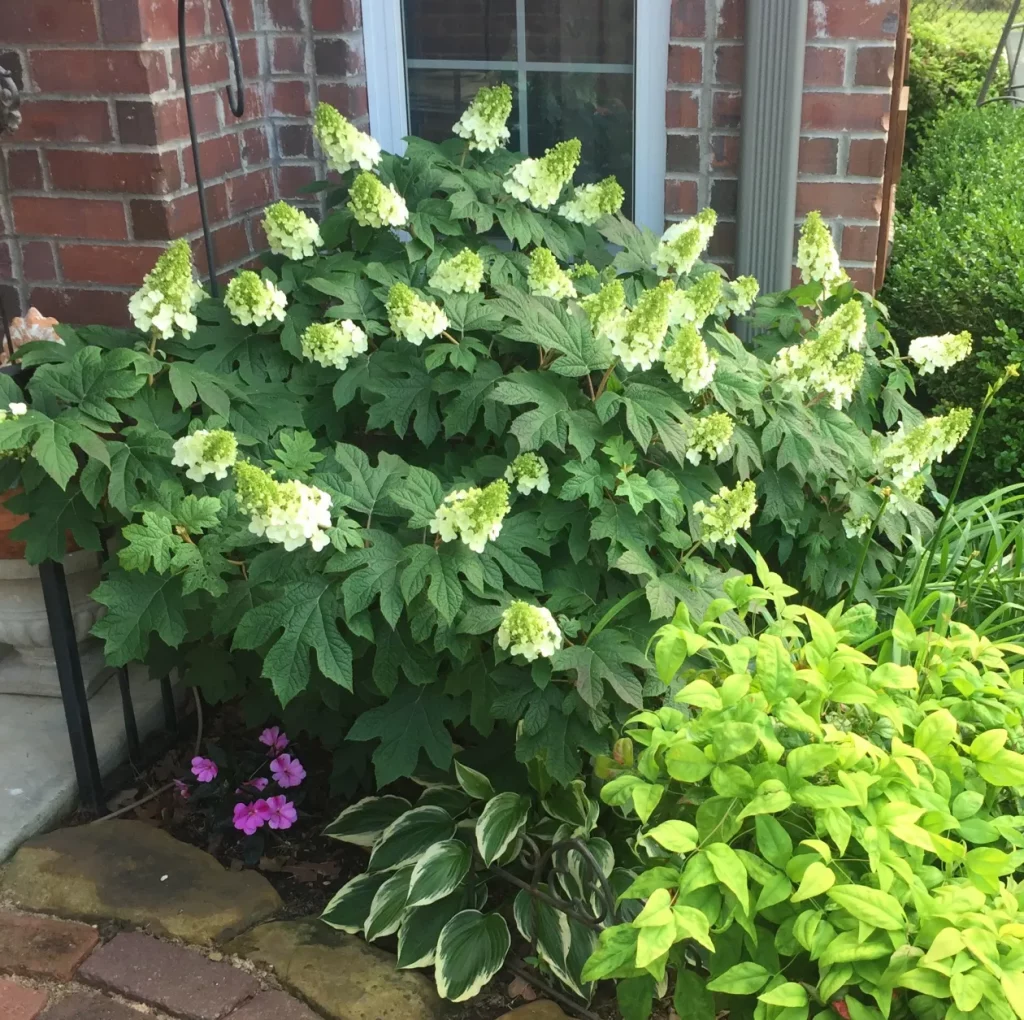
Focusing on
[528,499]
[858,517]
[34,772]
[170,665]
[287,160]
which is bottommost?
[34,772]

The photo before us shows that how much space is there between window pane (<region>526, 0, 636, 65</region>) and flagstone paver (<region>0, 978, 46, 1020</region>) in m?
2.38

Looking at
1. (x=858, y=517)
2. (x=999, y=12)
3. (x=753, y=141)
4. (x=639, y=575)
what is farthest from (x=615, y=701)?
(x=999, y=12)

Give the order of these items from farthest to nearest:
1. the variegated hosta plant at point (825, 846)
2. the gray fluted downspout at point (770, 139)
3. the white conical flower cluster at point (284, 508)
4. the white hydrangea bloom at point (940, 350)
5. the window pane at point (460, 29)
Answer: the window pane at point (460, 29), the gray fluted downspout at point (770, 139), the white hydrangea bloom at point (940, 350), the white conical flower cluster at point (284, 508), the variegated hosta plant at point (825, 846)

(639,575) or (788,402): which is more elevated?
(788,402)

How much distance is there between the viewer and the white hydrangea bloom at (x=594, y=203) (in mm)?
2348

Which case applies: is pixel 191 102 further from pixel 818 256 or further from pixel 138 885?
pixel 138 885

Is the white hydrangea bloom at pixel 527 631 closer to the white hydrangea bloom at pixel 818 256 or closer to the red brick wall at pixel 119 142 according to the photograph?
the white hydrangea bloom at pixel 818 256

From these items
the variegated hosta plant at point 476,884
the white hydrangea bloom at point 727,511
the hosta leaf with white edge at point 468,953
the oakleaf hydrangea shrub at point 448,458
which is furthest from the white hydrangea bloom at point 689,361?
the hosta leaf with white edge at point 468,953

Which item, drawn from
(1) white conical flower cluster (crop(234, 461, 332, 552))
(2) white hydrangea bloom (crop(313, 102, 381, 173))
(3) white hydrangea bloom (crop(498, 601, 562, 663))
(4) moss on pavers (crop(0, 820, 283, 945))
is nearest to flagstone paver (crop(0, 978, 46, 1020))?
(4) moss on pavers (crop(0, 820, 283, 945))

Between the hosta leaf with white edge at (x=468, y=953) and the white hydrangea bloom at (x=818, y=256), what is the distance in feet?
4.97

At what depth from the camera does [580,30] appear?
279 centimetres

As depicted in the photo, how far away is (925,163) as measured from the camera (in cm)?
517

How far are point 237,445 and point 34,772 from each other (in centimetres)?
92

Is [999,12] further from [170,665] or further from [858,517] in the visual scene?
[170,665]
